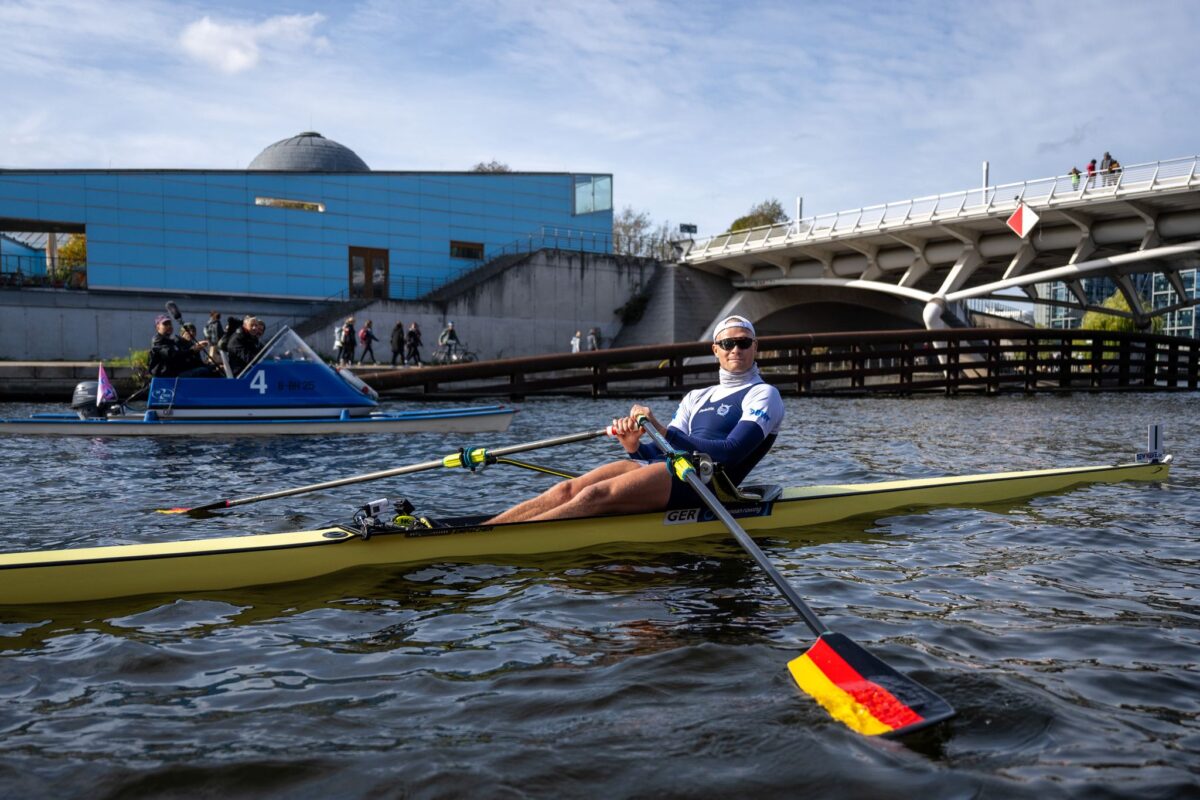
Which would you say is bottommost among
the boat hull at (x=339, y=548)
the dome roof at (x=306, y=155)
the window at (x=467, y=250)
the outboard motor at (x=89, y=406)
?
the boat hull at (x=339, y=548)

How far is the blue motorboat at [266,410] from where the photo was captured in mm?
13531

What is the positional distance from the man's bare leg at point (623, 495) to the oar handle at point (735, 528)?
0.27 meters

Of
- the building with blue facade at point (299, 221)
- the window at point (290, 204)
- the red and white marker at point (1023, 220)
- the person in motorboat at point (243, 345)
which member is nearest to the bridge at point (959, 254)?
the red and white marker at point (1023, 220)

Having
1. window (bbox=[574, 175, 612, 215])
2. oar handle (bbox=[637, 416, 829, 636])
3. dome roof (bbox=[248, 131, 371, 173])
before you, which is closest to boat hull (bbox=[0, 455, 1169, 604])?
oar handle (bbox=[637, 416, 829, 636])

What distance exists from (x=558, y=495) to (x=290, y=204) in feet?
126

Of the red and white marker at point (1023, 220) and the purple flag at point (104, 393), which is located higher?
the red and white marker at point (1023, 220)

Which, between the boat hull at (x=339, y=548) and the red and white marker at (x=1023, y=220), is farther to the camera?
the red and white marker at (x=1023, y=220)

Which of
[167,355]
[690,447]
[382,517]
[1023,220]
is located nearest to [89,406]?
[167,355]

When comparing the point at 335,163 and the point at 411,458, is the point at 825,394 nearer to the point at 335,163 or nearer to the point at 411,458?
the point at 411,458

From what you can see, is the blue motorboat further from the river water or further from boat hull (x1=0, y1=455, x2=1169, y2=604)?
boat hull (x1=0, y1=455, x2=1169, y2=604)

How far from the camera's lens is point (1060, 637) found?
4355 mm

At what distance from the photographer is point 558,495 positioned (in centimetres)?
605

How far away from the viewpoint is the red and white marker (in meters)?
31.7

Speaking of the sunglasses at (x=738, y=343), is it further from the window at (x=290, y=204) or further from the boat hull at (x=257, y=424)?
the window at (x=290, y=204)
